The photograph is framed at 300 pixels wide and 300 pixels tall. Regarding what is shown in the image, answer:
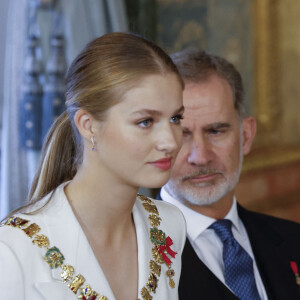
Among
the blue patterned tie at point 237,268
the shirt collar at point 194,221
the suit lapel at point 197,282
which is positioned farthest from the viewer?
the shirt collar at point 194,221

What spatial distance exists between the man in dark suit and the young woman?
0.56 m

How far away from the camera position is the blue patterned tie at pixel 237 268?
77.9 inches

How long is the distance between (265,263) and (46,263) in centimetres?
101

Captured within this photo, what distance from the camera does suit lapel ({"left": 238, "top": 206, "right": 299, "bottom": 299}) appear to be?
6.91ft

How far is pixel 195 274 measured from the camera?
187cm

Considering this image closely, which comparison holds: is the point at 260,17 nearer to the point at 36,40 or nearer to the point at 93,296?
the point at 36,40

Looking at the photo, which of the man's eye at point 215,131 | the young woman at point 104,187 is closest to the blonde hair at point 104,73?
the young woman at point 104,187

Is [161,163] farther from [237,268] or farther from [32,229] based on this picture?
[237,268]

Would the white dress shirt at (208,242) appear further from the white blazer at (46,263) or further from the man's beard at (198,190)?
the white blazer at (46,263)

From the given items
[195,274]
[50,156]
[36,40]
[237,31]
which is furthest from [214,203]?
[237,31]

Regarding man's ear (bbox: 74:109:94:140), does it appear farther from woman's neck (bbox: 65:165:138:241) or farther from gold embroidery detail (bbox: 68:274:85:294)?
gold embroidery detail (bbox: 68:274:85:294)

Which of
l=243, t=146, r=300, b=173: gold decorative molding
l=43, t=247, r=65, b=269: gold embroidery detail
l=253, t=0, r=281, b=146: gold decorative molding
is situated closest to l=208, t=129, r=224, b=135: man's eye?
l=43, t=247, r=65, b=269: gold embroidery detail

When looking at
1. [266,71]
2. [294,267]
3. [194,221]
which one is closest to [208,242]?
[194,221]

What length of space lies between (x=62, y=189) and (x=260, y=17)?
3695mm
